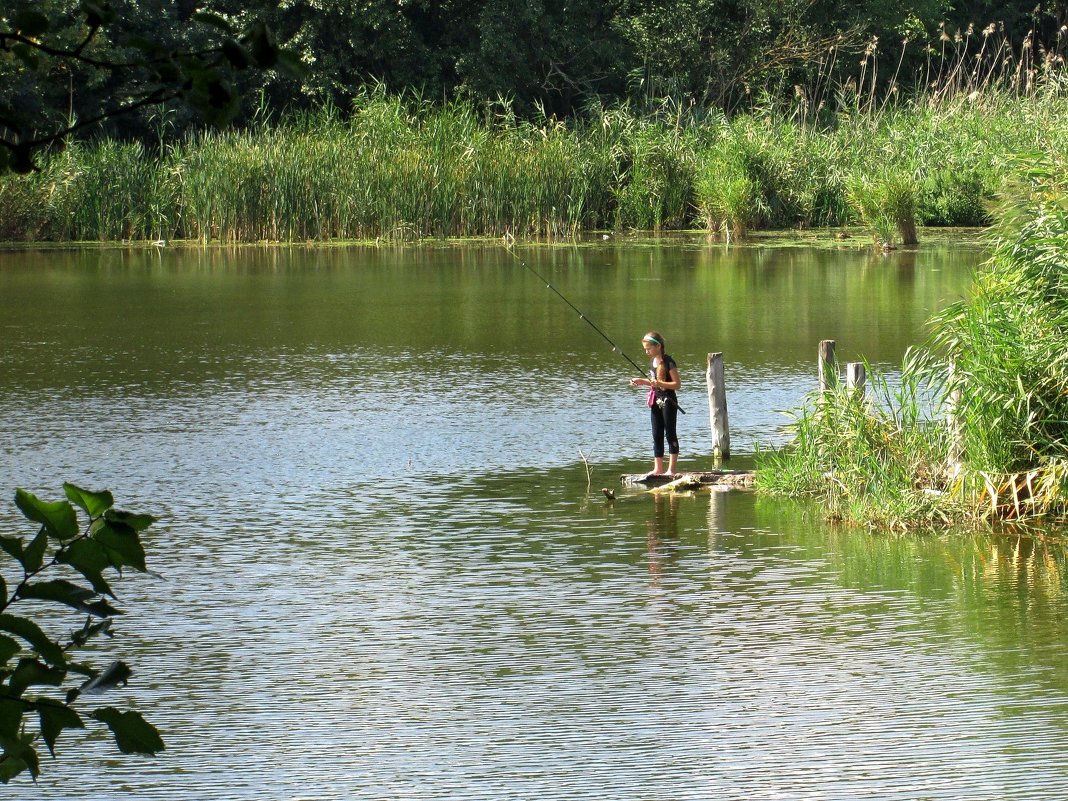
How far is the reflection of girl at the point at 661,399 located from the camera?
10156mm

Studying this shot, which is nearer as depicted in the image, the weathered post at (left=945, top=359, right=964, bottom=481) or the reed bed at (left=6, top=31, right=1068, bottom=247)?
the weathered post at (left=945, top=359, right=964, bottom=481)

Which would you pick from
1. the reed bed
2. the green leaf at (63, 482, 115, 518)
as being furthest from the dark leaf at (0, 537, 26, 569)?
the reed bed

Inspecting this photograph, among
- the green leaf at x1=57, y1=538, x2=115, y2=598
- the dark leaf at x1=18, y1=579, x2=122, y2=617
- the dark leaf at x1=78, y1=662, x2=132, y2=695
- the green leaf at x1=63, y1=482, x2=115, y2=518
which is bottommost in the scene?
the dark leaf at x1=78, y1=662, x2=132, y2=695

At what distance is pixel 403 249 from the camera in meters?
26.7

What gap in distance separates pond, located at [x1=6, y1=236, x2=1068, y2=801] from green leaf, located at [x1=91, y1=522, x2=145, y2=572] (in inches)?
17.9

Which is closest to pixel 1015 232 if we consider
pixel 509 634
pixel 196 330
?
pixel 509 634

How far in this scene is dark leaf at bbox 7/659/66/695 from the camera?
220 cm

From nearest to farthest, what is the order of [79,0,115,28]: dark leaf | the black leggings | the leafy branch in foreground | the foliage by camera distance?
1. [79,0,115,28]: dark leaf
2. the leafy branch in foreground
3. the foliage
4. the black leggings

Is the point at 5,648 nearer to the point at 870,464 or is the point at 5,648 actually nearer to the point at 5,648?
the point at 5,648

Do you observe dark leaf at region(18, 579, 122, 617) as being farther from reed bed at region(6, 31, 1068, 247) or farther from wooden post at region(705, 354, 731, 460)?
reed bed at region(6, 31, 1068, 247)

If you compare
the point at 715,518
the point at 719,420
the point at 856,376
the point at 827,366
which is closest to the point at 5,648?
the point at 715,518

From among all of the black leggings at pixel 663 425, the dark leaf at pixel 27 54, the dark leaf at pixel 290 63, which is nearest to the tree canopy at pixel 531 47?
the black leggings at pixel 663 425

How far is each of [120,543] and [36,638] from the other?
164 mm

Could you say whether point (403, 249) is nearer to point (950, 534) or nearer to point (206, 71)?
point (950, 534)
